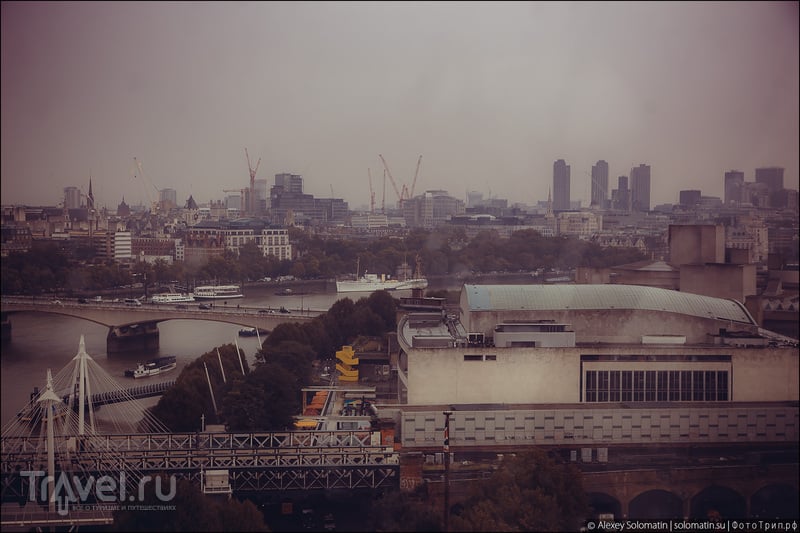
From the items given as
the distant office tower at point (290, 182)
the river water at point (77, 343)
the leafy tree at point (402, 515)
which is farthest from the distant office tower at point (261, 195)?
the leafy tree at point (402, 515)

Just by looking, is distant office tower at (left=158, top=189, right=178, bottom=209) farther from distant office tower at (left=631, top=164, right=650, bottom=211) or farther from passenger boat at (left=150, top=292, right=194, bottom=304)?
distant office tower at (left=631, top=164, right=650, bottom=211)

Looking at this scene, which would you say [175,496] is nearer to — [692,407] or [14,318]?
[692,407]

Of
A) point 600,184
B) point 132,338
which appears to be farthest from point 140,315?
point 600,184

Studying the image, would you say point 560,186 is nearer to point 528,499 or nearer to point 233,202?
point 233,202

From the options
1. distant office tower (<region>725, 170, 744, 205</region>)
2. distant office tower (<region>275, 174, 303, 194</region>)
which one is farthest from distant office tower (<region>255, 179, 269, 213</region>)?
distant office tower (<region>725, 170, 744, 205</region>)

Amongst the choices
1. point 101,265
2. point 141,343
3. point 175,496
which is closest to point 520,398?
point 175,496

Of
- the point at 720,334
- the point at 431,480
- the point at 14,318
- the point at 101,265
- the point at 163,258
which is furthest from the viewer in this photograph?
the point at 163,258

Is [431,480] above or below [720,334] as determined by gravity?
below

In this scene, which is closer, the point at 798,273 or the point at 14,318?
the point at 14,318
